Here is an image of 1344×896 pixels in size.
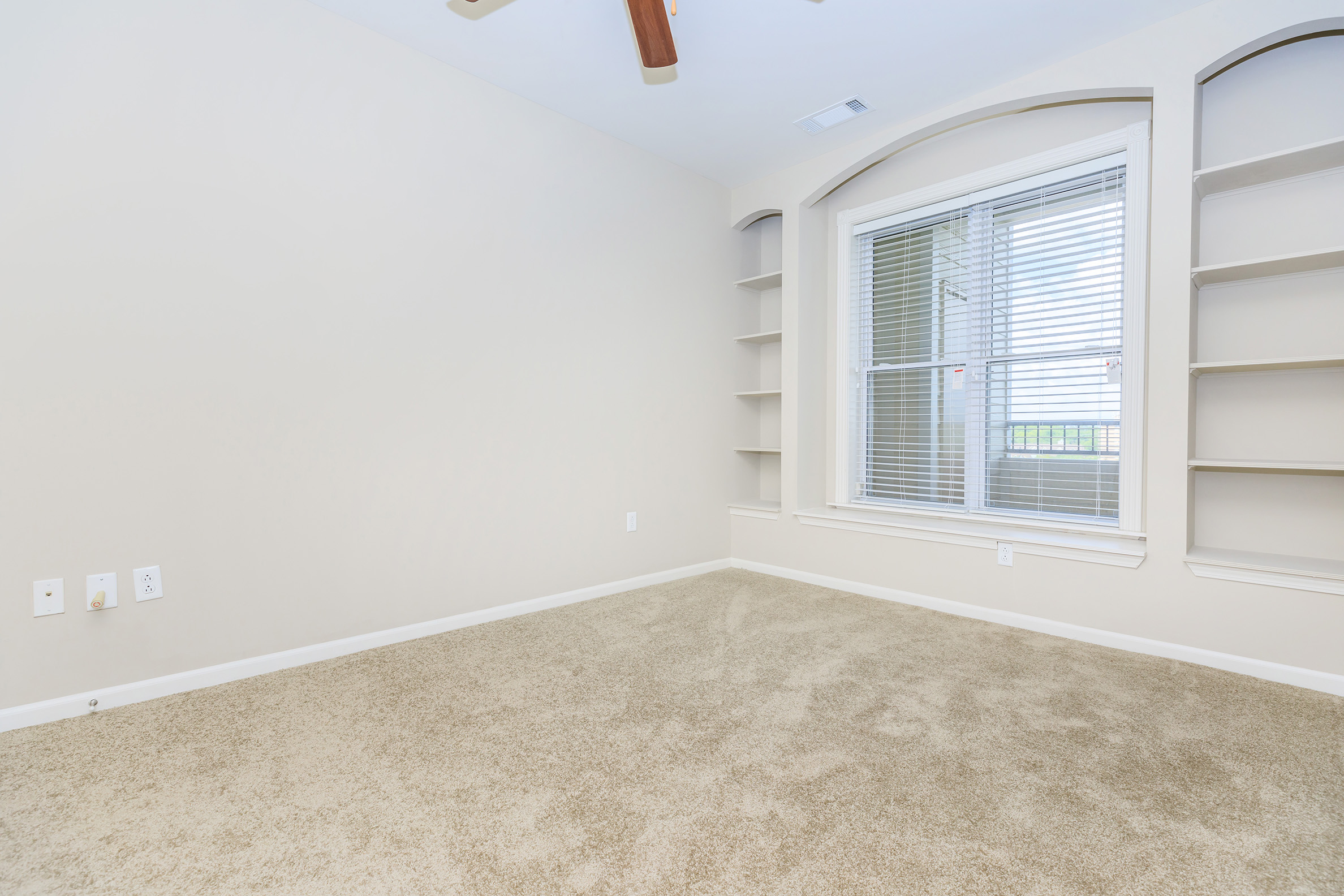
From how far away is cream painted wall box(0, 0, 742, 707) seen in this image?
6.57 feet

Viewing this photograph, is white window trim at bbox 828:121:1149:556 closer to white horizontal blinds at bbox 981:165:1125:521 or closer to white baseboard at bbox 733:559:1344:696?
white horizontal blinds at bbox 981:165:1125:521

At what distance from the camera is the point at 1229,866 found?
4.32 ft

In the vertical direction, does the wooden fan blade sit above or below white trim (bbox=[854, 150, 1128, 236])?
above

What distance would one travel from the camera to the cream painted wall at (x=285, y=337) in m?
2.00

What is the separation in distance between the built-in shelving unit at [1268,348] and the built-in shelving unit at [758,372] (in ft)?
7.28

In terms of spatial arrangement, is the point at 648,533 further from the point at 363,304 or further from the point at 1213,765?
the point at 1213,765

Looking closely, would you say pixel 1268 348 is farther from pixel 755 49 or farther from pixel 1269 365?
pixel 755 49

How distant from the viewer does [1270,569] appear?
228 cm

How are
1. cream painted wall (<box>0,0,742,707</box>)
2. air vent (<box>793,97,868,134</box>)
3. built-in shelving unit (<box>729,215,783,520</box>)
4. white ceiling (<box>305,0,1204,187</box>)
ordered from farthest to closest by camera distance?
built-in shelving unit (<box>729,215,783,520</box>)
air vent (<box>793,97,868,134</box>)
white ceiling (<box>305,0,1204,187</box>)
cream painted wall (<box>0,0,742,707</box>)

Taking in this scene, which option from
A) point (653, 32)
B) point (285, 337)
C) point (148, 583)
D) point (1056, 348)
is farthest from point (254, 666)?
point (1056, 348)

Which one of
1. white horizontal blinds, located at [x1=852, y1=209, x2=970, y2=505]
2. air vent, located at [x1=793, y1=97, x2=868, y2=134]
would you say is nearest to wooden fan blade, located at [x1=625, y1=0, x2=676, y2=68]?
air vent, located at [x1=793, y1=97, x2=868, y2=134]

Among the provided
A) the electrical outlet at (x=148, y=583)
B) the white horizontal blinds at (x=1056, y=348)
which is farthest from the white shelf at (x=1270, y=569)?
the electrical outlet at (x=148, y=583)

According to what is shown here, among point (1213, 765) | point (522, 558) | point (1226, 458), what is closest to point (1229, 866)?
point (1213, 765)

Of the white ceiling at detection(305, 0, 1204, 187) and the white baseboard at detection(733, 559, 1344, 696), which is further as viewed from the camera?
the white ceiling at detection(305, 0, 1204, 187)
